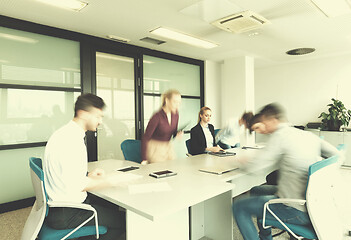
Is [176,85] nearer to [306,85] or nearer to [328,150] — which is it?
[306,85]

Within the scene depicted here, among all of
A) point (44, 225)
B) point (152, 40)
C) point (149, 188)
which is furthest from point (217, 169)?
point (152, 40)

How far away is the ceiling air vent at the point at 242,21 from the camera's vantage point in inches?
138

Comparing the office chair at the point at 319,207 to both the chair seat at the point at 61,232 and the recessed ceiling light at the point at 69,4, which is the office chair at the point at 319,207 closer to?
the chair seat at the point at 61,232

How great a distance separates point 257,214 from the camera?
6.54ft

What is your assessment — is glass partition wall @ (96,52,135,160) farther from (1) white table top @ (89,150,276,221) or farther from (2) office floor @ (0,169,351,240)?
(1) white table top @ (89,150,276,221)

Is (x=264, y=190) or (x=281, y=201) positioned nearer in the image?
(x=281, y=201)

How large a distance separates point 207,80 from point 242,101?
126 cm

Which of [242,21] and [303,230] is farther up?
[242,21]

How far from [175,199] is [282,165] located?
3.17ft

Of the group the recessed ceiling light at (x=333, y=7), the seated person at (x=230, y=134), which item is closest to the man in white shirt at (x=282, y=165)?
the seated person at (x=230, y=134)

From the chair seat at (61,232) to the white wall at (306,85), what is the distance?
707 cm

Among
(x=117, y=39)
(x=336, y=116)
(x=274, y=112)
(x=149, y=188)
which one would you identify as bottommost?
(x=149, y=188)

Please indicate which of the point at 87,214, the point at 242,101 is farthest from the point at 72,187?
the point at 242,101

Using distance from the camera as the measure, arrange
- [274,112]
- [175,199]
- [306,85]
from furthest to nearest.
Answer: [306,85] < [274,112] < [175,199]
